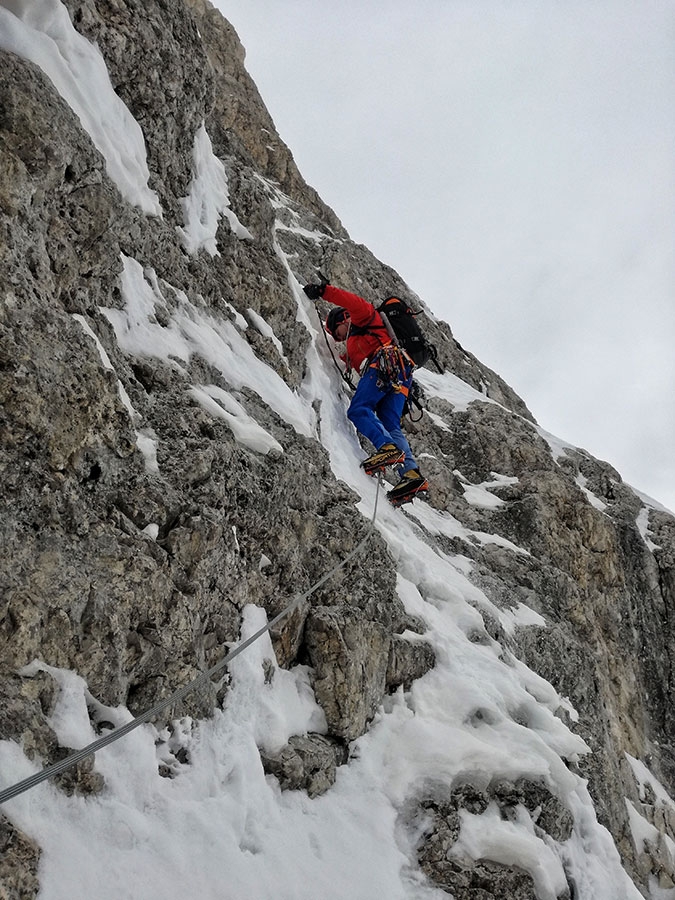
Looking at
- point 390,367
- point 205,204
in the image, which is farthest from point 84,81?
point 390,367

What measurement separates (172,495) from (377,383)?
17.9 feet

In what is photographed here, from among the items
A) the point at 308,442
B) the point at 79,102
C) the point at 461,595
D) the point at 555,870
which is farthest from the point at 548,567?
the point at 79,102

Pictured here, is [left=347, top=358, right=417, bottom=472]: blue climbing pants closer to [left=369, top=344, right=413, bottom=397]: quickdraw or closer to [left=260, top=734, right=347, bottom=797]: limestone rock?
[left=369, top=344, right=413, bottom=397]: quickdraw

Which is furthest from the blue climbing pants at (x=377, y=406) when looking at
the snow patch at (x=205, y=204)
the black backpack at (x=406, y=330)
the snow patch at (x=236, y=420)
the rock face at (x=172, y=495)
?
the snow patch at (x=236, y=420)

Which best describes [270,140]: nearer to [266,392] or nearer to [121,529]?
[266,392]

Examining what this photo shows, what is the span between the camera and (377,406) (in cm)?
991

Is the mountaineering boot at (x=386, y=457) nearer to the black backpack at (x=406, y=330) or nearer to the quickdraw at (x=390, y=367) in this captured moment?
the quickdraw at (x=390, y=367)

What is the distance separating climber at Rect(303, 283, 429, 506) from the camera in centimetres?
894

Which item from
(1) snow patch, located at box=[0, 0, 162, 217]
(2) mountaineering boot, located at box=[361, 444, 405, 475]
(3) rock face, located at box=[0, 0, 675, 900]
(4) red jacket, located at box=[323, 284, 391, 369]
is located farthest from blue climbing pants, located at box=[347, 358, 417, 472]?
(1) snow patch, located at box=[0, 0, 162, 217]

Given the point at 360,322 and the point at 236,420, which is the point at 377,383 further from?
the point at 236,420

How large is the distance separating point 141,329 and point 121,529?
96.3 inches

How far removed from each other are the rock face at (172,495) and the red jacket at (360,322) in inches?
28.2

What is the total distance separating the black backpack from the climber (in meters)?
0.49

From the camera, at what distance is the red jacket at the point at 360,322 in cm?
976
